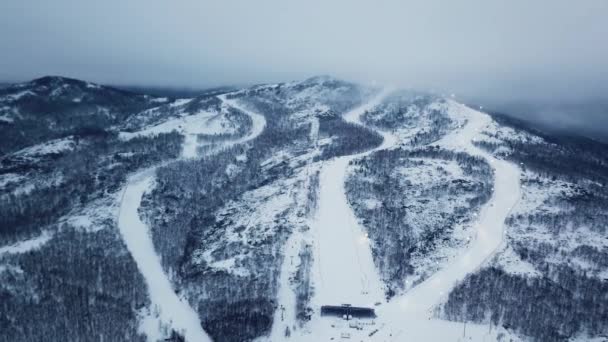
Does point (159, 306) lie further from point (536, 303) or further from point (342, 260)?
point (536, 303)

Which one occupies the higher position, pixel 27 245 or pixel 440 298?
pixel 440 298

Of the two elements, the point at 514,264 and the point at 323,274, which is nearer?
the point at 323,274

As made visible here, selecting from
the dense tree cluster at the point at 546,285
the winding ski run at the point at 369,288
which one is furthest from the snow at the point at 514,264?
the winding ski run at the point at 369,288

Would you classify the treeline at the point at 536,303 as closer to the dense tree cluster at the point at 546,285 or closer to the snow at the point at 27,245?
the dense tree cluster at the point at 546,285

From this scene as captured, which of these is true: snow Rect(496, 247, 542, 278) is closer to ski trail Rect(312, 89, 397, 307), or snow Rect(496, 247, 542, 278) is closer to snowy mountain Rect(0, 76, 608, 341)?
snowy mountain Rect(0, 76, 608, 341)

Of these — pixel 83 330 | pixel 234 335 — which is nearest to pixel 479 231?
pixel 234 335

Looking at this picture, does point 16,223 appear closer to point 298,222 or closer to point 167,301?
point 167,301

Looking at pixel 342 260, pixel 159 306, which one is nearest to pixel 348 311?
pixel 342 260
